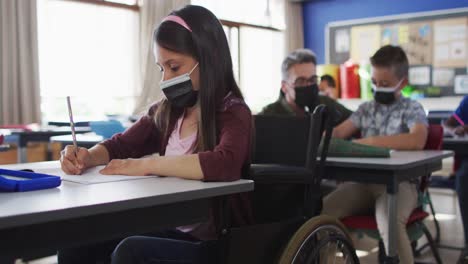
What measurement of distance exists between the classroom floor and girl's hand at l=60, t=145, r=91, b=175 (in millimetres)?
1393

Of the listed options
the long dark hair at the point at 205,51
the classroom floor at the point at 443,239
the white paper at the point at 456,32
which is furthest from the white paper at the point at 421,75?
the long dark hair at the point at 205,51

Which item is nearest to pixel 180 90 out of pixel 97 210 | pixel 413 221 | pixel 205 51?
pixel 205 51

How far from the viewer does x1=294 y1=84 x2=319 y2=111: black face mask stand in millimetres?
2506

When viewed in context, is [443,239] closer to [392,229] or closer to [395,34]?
[392,229]

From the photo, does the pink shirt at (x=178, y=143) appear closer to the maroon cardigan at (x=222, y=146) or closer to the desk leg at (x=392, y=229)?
the maroon cardigan at (x=222, y=146)

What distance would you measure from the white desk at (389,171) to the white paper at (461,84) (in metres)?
4.83

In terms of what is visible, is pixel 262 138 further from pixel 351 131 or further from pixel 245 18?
pixel 245 18

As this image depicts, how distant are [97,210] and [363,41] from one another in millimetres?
Result: 6845

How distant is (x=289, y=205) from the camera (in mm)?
1517

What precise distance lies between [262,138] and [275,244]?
487mm

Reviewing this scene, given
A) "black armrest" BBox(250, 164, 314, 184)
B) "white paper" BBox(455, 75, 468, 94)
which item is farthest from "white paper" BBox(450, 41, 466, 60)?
"black armrest" BBox(250, 164, 314, 184)

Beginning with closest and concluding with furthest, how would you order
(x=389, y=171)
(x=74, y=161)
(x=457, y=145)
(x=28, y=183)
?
(x=28, y=183), (x=74, y=161), (x=389, y=171), (x=457, y=145)

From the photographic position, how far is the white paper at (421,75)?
670 cm

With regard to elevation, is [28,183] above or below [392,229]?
above
